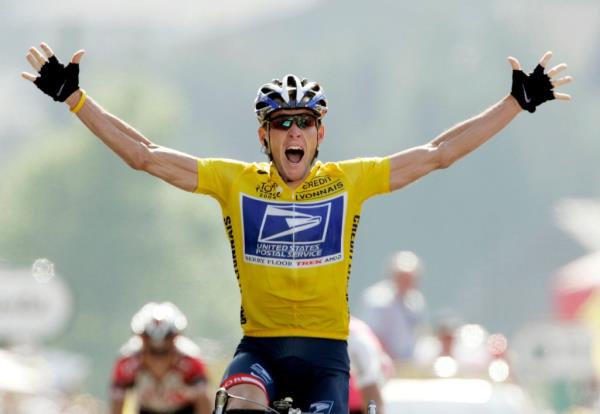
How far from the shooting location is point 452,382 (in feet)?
52.8

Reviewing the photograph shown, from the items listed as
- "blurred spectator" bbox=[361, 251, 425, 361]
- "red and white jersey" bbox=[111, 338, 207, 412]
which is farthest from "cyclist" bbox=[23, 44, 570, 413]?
"blurred spectator" bbox=[361, 251, 425, 361]

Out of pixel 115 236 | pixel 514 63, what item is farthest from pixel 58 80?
pixel 115 236

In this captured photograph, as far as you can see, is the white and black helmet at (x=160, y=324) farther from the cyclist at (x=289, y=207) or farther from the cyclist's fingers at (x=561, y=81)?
the cyclist's fingers at (x=561, y=81)

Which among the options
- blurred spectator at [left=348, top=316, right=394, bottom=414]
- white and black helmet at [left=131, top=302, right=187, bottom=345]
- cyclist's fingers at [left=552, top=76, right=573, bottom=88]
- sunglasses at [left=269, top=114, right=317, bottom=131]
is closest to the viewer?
sunglasses at [left=269, top=114, right=317, bottom=131]

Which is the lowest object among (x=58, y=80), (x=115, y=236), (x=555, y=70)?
(x=58, y=80)

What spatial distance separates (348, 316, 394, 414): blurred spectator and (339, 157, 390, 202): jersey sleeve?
11.6 feet

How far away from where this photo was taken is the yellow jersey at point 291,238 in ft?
32.9

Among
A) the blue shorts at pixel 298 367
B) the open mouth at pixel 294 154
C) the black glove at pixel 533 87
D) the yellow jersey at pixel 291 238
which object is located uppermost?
the black glove at pixel 533 87

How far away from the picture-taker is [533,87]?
413 inches

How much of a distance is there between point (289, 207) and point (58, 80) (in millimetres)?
1333

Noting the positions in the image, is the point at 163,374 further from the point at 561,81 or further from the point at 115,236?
the point at 115,236

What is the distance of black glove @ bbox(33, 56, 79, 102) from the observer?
10.3 m

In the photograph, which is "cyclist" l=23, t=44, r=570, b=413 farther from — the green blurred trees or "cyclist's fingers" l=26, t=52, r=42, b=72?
the green blurred trees

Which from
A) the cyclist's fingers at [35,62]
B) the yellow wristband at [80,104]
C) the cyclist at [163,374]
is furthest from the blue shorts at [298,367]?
the cyclist at [163,374]
